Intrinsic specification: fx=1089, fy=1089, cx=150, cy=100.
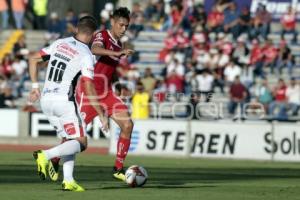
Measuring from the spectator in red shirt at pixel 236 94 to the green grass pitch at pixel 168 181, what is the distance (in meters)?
6.22

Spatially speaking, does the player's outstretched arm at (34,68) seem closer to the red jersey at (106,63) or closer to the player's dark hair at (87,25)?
the player's dark hair at (87,25)

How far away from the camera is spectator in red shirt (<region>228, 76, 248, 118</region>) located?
31891mm

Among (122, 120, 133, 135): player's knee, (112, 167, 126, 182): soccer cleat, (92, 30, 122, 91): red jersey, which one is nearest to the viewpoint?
(112, 167, 126, 182): soccer cleat

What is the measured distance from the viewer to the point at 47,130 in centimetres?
3206

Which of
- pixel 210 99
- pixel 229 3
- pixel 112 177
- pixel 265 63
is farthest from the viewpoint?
pixel 229 3

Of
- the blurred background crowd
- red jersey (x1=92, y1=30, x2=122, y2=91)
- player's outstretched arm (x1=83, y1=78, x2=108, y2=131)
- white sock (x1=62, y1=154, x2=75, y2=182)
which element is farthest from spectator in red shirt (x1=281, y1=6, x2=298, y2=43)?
white sock (x1=62, y1=154, x2=75, y2=182)

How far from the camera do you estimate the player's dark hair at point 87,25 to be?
14.6m

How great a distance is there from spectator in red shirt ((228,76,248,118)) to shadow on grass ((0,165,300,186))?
9.34m

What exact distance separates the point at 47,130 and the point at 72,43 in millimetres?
17488

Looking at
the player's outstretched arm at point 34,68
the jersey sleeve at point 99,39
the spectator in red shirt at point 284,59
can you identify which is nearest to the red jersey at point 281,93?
the spectator in red shirt at point 284,59

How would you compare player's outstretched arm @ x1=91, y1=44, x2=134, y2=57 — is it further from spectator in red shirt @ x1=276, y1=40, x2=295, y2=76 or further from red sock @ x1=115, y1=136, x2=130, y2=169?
spectator in red shirt @ x1=276, y1=40, x2=295, y2=76

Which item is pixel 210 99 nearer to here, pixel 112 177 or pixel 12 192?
pixel 112 177

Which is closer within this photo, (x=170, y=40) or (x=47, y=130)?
(x=47, y=130)

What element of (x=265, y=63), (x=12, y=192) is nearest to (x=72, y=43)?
(x=12, y=192)
